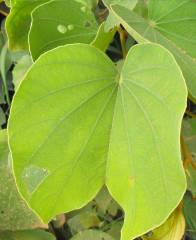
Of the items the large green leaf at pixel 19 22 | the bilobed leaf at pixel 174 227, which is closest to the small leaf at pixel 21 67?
the large green leaf at pixel 19 22

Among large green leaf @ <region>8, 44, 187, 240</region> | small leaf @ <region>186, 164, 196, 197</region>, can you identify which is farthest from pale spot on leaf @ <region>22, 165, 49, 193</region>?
small leaf @ <region>186, 164, 196, 197</region>

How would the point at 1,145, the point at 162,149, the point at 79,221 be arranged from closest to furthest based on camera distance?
the point at 162,149 → the point at 1,145 → the point at 79,221

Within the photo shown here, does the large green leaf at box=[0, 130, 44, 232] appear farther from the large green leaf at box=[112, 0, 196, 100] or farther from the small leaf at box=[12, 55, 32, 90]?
the large green leaf at box=[112, 0, 196, 100]

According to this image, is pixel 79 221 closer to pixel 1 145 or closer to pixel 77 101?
pixel 1 145

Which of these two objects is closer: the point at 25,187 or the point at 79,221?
the point at 25,187

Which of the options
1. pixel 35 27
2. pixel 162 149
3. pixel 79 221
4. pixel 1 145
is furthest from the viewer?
pixel 79 221

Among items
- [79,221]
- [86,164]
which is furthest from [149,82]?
[79,221]

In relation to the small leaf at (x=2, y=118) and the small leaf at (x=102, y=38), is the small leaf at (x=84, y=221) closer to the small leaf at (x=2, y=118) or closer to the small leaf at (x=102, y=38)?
the small leaf at (x=2, y=118)

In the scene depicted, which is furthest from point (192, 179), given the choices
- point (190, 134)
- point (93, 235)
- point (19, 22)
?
point (19, 22)
